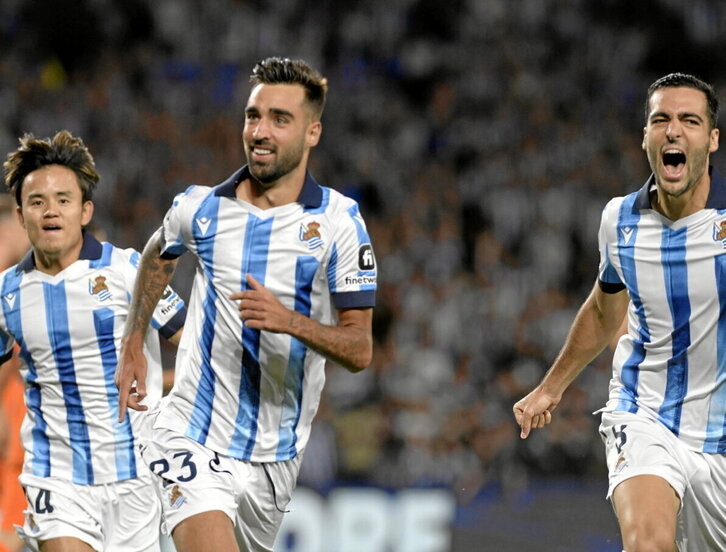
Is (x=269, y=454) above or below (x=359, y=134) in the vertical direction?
below

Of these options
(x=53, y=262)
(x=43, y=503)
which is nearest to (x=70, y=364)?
(x=53, y=262)

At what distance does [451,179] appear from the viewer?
1345 cm

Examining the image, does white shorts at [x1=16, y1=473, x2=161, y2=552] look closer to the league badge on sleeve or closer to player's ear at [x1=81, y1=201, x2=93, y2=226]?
player's ear at [x1=81, y1=201, x2=93, y2=226]

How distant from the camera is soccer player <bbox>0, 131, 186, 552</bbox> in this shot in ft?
16.2

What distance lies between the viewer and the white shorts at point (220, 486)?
424cm

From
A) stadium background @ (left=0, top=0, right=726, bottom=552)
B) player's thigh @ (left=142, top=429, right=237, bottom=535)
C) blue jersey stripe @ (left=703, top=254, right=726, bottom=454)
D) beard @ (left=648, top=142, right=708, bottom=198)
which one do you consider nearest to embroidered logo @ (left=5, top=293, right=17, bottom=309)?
player's thigh @ (left=142, top=429, right=237, bottom=535)

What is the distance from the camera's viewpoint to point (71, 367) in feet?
16.2

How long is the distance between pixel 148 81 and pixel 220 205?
10.6 metres

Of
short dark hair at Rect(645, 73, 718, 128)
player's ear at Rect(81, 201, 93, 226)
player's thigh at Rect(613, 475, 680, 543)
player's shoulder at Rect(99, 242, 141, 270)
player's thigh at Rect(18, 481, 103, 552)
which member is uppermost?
short dark hair at Rect(645, 73, 718, 128)

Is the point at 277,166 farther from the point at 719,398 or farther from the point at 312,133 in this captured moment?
the point at 719,398

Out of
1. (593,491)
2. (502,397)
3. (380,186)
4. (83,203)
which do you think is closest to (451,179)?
(380,186)

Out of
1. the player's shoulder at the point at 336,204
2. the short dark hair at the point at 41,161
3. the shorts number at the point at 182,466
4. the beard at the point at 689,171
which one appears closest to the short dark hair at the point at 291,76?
the player's shoulder at the point at 336,204

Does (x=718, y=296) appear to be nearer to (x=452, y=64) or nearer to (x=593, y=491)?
(x=593, y=491)

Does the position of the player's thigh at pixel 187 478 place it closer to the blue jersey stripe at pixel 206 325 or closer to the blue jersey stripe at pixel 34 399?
the blue jersey stripe at pixel 206 325
